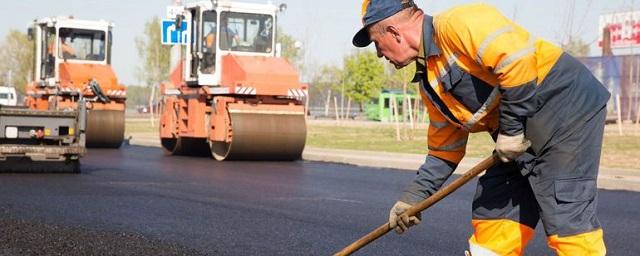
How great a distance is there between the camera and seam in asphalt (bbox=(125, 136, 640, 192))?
13.3 m

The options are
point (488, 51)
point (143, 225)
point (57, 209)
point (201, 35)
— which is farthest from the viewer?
point (201, 35)

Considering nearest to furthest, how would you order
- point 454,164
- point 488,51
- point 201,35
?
point 488,51
point 454,164
point 201,35

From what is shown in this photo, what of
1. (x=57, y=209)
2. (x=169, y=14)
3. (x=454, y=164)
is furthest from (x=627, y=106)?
(x=454, y=164)

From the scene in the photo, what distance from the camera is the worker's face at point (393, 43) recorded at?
4.02 m

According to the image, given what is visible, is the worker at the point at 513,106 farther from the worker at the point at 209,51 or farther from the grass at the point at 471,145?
the worker at the point at 209,51

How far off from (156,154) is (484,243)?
650 inches

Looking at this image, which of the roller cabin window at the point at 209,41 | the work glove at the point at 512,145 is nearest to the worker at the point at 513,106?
the work glove at the point at 512,145

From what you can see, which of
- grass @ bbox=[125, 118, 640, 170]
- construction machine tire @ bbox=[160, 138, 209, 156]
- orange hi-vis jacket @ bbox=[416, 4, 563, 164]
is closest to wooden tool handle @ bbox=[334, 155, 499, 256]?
orange hi-vis jacket @ bbox=[416, 4, 563, 164]

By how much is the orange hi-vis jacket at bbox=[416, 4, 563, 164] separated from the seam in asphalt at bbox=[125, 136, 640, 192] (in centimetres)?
951

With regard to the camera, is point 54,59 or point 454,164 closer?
point 454,164

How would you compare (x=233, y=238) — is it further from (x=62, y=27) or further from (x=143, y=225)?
(x=62, y=27)

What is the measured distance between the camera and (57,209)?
9.52 m

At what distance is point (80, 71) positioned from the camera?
21969 millimetres

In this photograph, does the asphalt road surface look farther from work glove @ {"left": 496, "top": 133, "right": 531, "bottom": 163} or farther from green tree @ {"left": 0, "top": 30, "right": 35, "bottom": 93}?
green tree @ {"left": 0, "top": 30, "right": 35, "bottom": 93}
